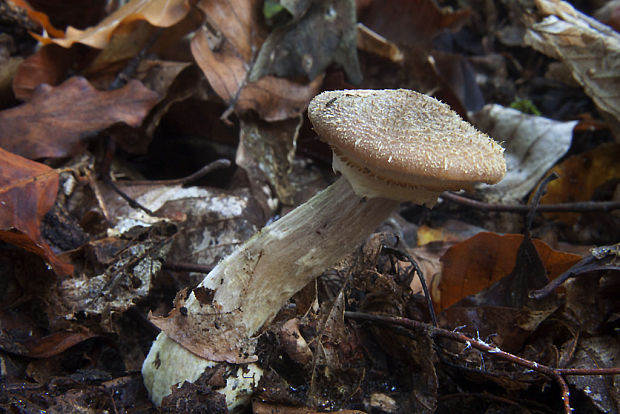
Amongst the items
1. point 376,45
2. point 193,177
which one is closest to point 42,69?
point 193,177

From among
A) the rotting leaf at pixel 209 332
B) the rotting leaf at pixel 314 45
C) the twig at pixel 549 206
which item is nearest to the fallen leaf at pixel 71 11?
the rotting leaf at pixel 314 45

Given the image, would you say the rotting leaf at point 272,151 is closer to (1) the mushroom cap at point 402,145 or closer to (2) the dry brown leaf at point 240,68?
(2) the dry brown leaf at point 240,68

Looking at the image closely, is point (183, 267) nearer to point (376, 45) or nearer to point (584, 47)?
point (376, 45)

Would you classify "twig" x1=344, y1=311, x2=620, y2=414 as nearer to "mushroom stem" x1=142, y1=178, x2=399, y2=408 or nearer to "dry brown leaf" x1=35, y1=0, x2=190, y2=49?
"mushroom stem" x1=142, y1=178, x2=399, y2=408

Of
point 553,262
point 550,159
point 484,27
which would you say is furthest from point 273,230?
point 484,27

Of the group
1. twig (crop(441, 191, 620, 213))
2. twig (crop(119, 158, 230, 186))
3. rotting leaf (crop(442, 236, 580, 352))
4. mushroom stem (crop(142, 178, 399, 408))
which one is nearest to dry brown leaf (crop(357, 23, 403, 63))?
twig (crop(441, 191, 620, 213))

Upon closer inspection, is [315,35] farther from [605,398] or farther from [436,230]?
[605,398]
